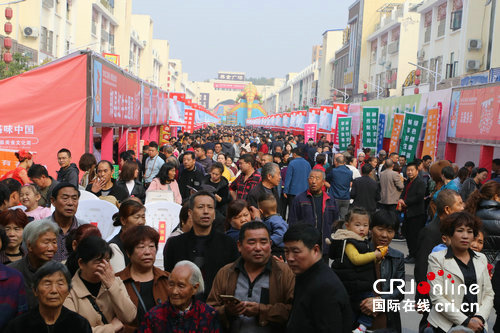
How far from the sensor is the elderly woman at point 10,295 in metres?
3.79

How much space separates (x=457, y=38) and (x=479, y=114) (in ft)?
86.5

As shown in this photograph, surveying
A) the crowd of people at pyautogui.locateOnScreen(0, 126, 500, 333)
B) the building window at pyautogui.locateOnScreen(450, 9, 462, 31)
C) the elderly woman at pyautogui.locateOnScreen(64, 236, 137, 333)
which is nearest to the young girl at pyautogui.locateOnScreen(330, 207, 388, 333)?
the crowd of people at pyautogui.locateOnScreen(0, 126, 500, 333)

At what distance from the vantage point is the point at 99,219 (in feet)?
22.1

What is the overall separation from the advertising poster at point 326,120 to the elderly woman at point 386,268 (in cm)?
2860

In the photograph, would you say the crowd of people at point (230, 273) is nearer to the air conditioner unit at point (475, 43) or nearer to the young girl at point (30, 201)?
the young girl at point (30, 201)

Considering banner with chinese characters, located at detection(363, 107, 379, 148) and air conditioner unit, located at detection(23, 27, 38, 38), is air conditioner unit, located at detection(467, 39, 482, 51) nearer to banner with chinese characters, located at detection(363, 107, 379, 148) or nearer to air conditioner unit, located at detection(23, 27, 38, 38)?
banner with chinese characters, located at detection(363, 107, 379, 148)

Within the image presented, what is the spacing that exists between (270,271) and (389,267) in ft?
3.63

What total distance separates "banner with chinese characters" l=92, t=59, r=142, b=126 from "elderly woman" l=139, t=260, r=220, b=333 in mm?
8015

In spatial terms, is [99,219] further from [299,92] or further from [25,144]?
[299,92]

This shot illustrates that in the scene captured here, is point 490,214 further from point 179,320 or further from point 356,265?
point 179,320

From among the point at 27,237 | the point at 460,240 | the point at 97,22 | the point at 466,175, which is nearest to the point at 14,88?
the point at 27,237

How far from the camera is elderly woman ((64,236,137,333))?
3971mm

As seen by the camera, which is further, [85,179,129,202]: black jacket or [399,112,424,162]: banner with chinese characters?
[399,112,424,162]: banner with chinese characters

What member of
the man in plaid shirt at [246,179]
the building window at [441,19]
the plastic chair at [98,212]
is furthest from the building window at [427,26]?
the plastic chair at [98,212]
